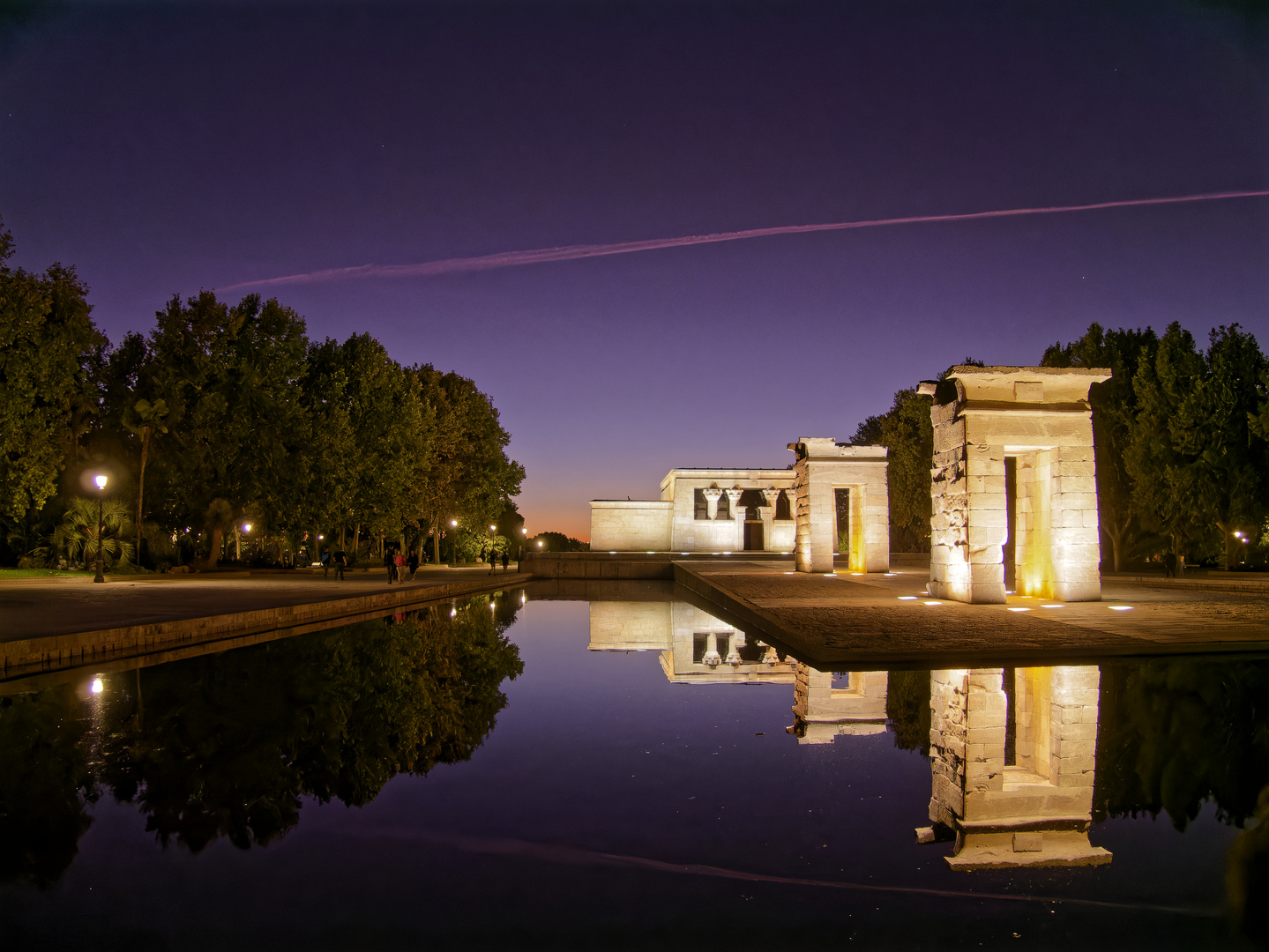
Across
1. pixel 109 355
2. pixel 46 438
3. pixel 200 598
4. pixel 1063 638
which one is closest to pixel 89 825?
Result: pixel 1063 638

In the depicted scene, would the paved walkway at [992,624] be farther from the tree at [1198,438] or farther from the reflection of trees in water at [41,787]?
the tree at [1198,438]

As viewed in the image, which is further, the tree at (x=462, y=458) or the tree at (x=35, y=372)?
the tree at (x=462, y=458)

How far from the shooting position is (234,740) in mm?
5906

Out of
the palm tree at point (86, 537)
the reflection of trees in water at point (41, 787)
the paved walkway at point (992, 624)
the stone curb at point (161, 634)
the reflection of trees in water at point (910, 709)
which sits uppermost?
the palm tree at point (86, 537)

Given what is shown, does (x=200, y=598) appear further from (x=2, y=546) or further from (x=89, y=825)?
(x=2, y=546)

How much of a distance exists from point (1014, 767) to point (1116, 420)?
28.1 m

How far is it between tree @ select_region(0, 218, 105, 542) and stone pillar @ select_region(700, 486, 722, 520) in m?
32.7

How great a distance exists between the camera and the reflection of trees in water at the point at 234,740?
Result: 436cm

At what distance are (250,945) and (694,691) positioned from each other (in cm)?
566

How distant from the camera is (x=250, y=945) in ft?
9.81

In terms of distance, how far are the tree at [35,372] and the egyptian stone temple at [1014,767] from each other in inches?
956

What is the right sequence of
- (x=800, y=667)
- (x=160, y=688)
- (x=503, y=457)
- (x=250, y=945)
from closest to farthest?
1. (x=250, y=945)
2. (x=160, y=688)
3. (x=800, y=667)
4. (x=503, y=457)

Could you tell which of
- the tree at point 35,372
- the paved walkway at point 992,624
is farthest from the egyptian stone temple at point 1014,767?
the tree at point 35,372

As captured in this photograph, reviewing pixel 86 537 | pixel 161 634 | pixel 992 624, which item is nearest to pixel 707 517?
pixel 86 537
